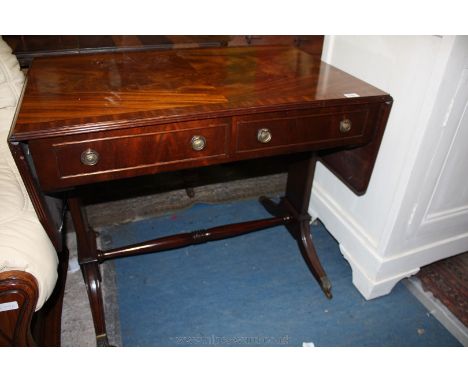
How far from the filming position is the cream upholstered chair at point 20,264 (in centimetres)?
96

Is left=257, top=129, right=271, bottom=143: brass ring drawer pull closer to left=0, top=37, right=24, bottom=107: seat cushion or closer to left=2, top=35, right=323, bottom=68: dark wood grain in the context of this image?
left=2, top=35, right=323, bottom=68: dark wood grain

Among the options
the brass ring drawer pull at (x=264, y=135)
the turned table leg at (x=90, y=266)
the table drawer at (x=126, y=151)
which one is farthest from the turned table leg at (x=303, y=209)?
the turned table leg at (x=90, y=266)

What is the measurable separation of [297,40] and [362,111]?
0.67 metres

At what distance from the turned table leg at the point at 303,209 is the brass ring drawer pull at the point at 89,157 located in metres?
1.01

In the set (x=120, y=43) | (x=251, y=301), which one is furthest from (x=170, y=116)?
(x=251, y=301)

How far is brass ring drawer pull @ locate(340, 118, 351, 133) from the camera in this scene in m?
1.30

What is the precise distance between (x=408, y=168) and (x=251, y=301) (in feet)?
2.96

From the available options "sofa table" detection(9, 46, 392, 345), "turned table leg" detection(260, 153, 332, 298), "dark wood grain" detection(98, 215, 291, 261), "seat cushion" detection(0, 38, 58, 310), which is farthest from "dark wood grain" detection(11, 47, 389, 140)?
"dark wood grain" detection(98, 215, 291, 261)

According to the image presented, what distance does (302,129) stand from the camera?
1.26m

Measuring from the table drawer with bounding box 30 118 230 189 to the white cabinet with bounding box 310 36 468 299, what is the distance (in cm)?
73

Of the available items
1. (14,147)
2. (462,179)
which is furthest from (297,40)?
(14,147)

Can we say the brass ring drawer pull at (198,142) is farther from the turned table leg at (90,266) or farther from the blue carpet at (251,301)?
the blue carpet at (251,301)

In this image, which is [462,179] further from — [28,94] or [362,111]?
[28,94]

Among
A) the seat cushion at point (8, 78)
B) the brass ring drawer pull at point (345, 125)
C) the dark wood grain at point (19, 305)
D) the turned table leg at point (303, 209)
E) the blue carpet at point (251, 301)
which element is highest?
the seat cushion at point (8, 78)
